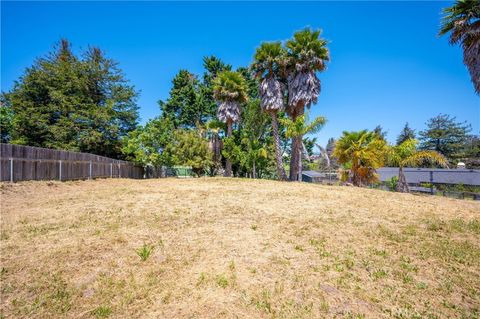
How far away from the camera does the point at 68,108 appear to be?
2225 cm

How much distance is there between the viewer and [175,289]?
11.1ft

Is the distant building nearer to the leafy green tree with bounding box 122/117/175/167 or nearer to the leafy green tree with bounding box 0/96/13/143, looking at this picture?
the leafy green tree with bounding box 122/117/175/167

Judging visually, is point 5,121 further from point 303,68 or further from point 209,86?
point 303,68

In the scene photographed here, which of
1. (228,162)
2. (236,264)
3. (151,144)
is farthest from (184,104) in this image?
(236,264)

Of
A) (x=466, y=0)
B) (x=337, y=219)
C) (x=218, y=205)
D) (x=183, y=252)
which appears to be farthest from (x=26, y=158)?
(x=466, y=0)

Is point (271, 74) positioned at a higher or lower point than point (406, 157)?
higher

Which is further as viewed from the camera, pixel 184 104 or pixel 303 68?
pixel 184 104

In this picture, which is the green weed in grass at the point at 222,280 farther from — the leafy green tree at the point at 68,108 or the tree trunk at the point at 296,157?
the leafy green tree at the point at 68,108

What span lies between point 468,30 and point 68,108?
1122 inches

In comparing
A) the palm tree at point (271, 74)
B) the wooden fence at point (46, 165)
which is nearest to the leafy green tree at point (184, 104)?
the palm tree at point (271, 74)

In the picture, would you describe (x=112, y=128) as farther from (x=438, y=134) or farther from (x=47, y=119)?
(x=438, y=134)

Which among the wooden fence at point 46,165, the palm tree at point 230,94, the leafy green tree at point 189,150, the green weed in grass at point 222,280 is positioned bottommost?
the green weed in grass at point 222,280

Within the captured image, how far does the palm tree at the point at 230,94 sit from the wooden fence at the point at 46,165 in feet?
36.1

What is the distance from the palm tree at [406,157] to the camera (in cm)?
1370
